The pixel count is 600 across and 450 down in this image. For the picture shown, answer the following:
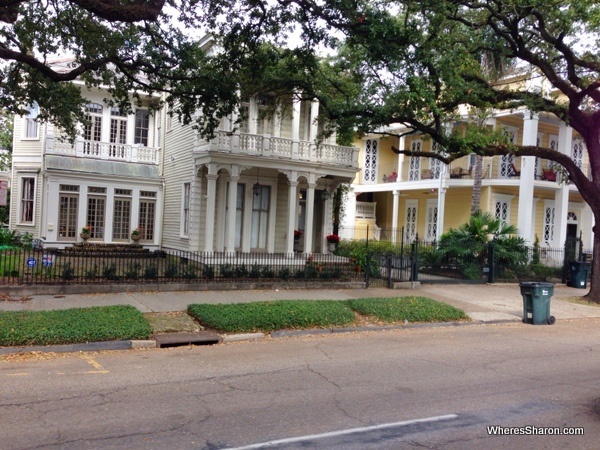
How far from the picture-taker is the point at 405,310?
13.1 m

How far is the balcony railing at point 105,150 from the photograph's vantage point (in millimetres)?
23672

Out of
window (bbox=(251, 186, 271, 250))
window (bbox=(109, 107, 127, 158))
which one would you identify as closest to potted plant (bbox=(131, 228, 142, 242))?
window (bbox=(109, 107, 127, 158))

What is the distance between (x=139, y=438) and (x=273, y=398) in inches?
74.7

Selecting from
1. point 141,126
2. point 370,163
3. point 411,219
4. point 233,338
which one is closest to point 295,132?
point 141,126

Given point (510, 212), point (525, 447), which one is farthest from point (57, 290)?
point (510, 212)

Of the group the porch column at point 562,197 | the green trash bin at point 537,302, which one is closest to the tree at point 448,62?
the green trash bin at point 537,302

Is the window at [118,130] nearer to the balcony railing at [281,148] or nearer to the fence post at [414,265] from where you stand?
the balcony railing at [281,148]

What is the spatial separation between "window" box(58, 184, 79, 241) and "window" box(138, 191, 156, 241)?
281cm

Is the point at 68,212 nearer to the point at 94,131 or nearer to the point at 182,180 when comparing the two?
the point at 94,131

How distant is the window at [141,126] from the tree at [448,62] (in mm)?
10760

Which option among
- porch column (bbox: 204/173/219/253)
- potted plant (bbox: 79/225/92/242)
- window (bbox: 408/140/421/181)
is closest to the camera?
porch column (bbox: 204/173/219/253)

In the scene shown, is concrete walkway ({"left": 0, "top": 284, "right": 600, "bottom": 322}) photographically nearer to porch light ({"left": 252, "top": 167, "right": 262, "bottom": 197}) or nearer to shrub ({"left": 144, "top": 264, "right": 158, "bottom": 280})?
shrub ({"left": 144, "top": 264, "right": 158, "bottom": 280})

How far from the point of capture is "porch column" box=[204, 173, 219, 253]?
1986cm

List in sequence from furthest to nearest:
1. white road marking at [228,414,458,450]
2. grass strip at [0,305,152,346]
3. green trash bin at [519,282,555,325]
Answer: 1. green trash bin at [519,282,555,325]
2. grass strip at [0,305,152,346]
3. white road marking at [228,414,458,450]
